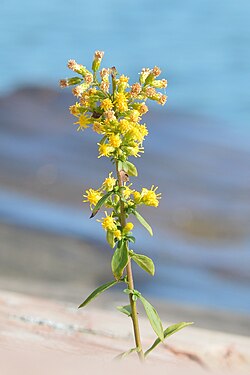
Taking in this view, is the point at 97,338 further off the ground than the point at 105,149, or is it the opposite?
the point at 105,149

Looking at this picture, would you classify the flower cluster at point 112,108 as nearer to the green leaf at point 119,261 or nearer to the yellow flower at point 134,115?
the yellow flower at point 134,115

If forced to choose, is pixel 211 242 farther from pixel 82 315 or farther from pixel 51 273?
pixel 82 315

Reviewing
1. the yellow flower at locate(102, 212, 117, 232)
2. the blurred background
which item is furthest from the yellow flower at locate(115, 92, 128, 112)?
the blurred background

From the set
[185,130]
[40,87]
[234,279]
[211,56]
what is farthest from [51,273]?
[211,56]

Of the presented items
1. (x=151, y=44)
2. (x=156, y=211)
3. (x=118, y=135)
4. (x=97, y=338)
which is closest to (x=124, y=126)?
(x=118, y=135)

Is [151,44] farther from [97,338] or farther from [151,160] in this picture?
[97,338]

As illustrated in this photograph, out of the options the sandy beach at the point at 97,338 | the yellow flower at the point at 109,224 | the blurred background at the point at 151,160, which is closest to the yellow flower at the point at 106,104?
the yellow flower at the point at 109,224

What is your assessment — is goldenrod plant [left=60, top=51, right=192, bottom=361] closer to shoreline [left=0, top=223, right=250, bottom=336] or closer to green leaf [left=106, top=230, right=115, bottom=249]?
green leaf [left=106, top=230, right=115, bottom=249]
